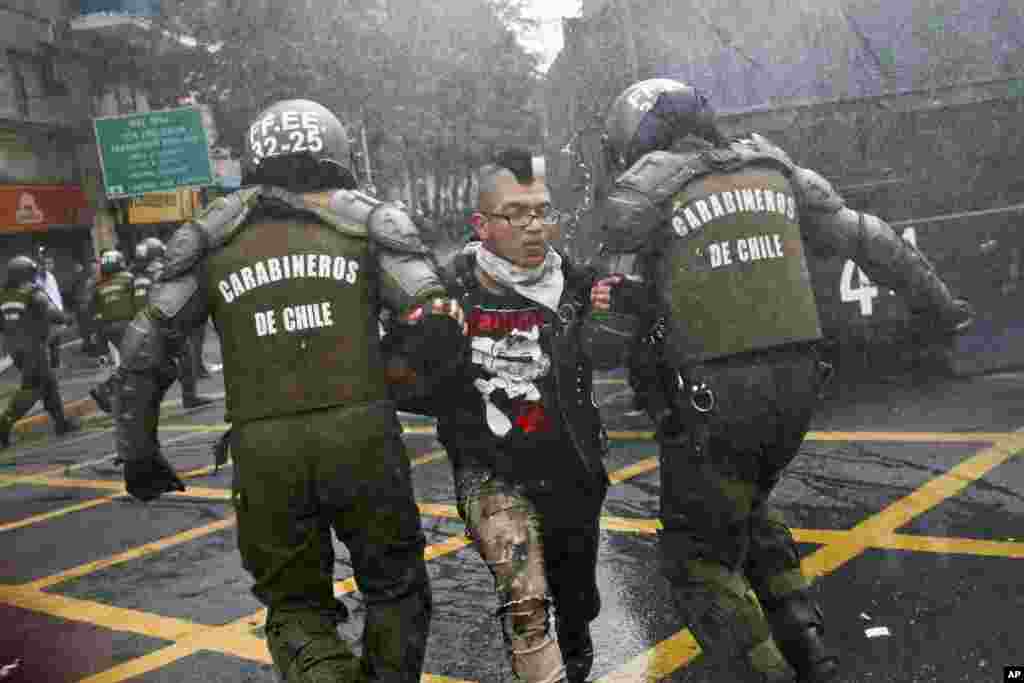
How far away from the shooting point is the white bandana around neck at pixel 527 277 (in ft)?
10.4

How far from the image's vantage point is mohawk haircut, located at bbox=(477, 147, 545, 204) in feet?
10.4

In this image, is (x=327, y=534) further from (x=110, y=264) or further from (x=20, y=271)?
(x=110, y=264)

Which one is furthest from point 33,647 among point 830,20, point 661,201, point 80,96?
point 80,96

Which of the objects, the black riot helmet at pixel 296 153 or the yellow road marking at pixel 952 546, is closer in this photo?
the black riot helmet at pixel 296 153

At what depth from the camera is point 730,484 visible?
303 centimetres

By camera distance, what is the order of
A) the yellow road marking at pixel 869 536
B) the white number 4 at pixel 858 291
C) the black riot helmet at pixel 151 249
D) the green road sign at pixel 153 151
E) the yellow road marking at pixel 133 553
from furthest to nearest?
1. the green road sign at pixel 153 151
2. the black riot helmet at pixel 151 249
3. the white number 4 at pixel 858 291
4. the yellow road marking at pixel 133 553
5. the yellow road marking at pixel 869 536

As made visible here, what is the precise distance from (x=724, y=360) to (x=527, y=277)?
64cm

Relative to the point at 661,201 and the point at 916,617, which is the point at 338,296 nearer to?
the point at 661,201

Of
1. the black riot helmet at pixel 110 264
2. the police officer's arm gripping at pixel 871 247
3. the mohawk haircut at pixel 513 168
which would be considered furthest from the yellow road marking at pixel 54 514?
the police officer's arm gripping at pixel 871 247

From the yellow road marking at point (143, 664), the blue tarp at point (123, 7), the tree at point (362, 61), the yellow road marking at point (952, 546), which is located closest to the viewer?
the yellow road marking at point (143, 664)

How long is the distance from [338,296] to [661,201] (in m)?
0.96

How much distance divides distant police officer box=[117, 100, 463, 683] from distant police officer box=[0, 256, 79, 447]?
8.22m

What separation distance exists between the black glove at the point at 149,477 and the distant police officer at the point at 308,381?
141mm

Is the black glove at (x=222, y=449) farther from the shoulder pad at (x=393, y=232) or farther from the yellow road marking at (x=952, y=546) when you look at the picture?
the yellow road marking at (x=952, y=546)
